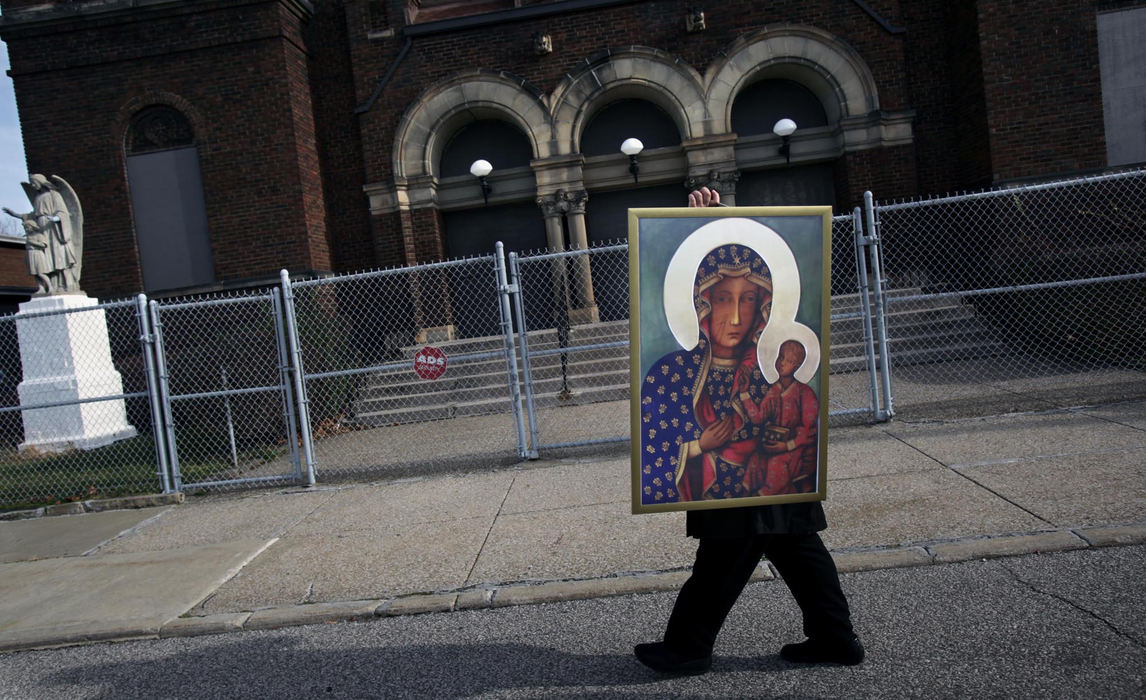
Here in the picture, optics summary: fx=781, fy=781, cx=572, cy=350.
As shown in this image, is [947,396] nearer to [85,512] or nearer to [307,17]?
[85,512]

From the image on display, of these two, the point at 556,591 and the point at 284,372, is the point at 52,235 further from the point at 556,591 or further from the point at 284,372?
the point at 556,591

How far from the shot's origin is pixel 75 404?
9203mm

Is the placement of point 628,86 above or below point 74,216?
above

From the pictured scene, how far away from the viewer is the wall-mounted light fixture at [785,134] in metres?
12.2

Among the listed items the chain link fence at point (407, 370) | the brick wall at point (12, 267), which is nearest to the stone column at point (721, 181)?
the chain link fence at point (407, 370)

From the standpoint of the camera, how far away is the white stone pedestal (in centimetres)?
1046

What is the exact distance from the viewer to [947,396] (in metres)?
8.10

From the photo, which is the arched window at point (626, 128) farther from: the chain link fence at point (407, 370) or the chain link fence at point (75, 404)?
the chain link fence at point (75, 404)

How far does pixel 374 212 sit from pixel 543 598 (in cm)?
1012

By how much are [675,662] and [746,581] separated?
0.44 metres

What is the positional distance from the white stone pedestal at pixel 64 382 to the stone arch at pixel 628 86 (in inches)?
289

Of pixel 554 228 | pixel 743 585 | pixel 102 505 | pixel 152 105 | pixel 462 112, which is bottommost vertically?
pixel 102 505

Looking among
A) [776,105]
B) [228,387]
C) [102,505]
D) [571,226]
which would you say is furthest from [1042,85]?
[102,505]

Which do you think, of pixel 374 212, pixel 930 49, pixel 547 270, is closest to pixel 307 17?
pixel 374 212
